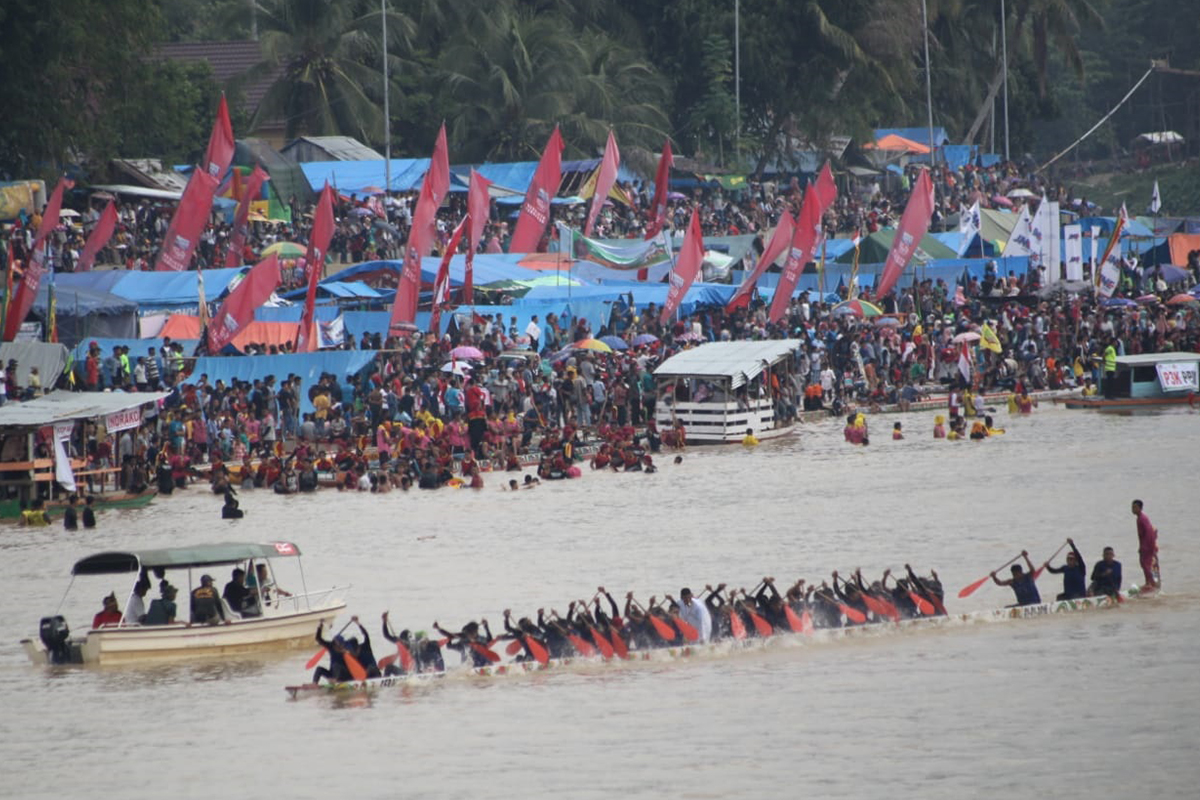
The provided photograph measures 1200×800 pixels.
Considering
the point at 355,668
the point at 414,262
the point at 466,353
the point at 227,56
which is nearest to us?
the point at 355,668

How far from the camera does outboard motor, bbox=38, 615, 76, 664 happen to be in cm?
2386

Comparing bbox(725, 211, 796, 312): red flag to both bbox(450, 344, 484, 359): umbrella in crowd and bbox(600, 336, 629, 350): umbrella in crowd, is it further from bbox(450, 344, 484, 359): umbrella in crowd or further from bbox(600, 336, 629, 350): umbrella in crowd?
bbox(450, 344, 484, 359): umbrella in crowd

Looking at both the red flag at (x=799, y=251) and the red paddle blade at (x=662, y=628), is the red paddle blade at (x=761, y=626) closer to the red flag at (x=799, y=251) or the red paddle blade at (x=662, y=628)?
the red paddle blade at (x=662, y=628)

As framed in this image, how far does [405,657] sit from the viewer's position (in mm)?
22484

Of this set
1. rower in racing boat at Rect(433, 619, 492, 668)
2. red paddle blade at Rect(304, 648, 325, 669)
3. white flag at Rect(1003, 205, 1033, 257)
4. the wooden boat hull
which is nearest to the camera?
red paddle blade at Rect(304, 648, 325, 669)

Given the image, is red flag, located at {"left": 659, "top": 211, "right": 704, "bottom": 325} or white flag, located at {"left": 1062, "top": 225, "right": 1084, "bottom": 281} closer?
red flag, located at {"left": 659, "top": 211, "right": 704, "bottom": 325}

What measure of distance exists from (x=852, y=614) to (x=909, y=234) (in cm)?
2347

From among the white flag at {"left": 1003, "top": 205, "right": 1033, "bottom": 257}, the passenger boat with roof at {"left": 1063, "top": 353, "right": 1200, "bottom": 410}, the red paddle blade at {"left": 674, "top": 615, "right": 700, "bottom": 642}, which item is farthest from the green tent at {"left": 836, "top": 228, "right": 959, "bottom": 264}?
the red paddle blade at {"left": 674, "top": 615, "right": 700, "bottom": 642}

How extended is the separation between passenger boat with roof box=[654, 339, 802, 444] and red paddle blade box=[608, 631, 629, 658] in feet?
52.8

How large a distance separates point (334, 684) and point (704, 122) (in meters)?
48.0

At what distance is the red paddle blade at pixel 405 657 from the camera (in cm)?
2247

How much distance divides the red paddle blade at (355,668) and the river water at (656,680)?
1.04ft

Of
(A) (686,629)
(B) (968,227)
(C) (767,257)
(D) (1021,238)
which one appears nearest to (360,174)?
(C) (767,257)

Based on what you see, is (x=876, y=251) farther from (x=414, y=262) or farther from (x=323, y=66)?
(x=323, y=66)
